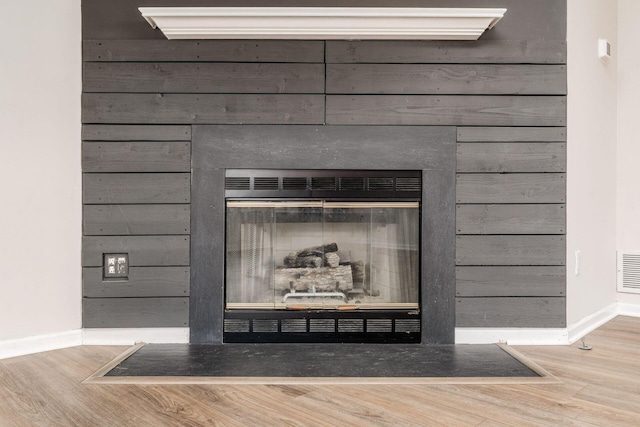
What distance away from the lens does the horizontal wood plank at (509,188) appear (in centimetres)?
226

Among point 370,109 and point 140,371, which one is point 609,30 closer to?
point 370,109

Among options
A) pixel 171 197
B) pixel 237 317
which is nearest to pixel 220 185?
pixel 171 197

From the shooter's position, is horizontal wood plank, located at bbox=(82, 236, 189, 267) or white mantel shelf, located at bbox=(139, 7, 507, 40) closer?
white mantel shelf, located at bbox=(139, 7, 507, 40)

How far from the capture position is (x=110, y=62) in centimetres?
222

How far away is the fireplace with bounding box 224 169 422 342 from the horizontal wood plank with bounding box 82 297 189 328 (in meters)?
0.24

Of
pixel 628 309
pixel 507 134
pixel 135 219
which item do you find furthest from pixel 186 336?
pixel 628 309

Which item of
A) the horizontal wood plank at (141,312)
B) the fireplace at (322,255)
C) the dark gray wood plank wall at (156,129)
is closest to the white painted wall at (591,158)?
the fireplace at (322,255)

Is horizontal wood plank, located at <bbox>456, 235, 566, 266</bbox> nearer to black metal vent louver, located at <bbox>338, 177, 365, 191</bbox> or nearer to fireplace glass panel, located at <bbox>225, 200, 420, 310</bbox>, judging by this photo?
fireplace glass panel, located at <bbox>225, 200, 420, 310</bbox>

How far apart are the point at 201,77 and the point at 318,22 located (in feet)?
2.17

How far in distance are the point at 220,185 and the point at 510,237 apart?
154 cm

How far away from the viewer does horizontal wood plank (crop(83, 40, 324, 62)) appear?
222 centimetres

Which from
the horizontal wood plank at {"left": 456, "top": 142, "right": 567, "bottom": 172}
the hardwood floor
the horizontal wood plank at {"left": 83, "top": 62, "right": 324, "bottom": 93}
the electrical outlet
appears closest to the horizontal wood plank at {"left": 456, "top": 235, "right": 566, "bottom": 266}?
the horizontal wood plank at {"left": 456, "top": 142, "right": 567, "bottom": 172}

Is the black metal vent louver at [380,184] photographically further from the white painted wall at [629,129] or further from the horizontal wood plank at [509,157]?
the white painted wall at [629,129]

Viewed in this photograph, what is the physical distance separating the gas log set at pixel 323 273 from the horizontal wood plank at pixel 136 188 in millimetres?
663
